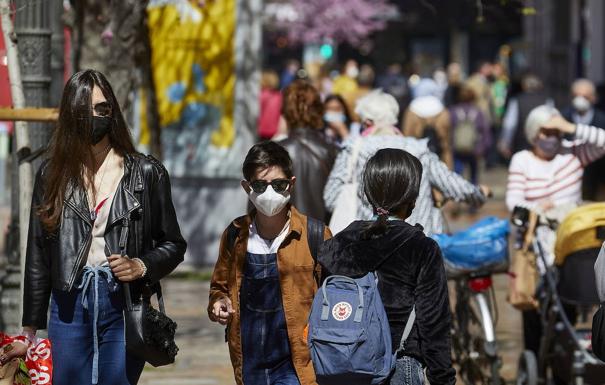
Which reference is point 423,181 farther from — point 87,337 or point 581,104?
point 581,104

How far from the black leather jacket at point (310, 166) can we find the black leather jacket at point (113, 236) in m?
3.59

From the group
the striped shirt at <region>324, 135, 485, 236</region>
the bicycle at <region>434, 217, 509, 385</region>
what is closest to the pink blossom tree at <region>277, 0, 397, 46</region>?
the bicycle at <region>434, 217, 509, 385</region>

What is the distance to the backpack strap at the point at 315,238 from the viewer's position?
225 inches

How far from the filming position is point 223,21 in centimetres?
1431

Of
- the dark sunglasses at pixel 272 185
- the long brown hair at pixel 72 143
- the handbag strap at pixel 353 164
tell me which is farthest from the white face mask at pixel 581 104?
the long brown hair at pixel 72 143

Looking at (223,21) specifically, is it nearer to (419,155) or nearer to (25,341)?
(419,155)

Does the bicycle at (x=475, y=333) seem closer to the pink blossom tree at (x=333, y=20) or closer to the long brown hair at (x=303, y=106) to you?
the long brown hair at (x=303, y=106)

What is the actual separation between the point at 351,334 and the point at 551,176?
4.11 m

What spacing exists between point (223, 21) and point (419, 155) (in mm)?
6967

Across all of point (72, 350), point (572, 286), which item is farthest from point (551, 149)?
point (72, 350)

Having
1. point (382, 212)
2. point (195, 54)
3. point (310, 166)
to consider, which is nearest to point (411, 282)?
point (382, 212)

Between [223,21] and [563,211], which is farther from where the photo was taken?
[223,21]

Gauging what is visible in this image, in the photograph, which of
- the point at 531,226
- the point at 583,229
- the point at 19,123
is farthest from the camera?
the point at 531,226

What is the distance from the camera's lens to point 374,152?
7840mm
